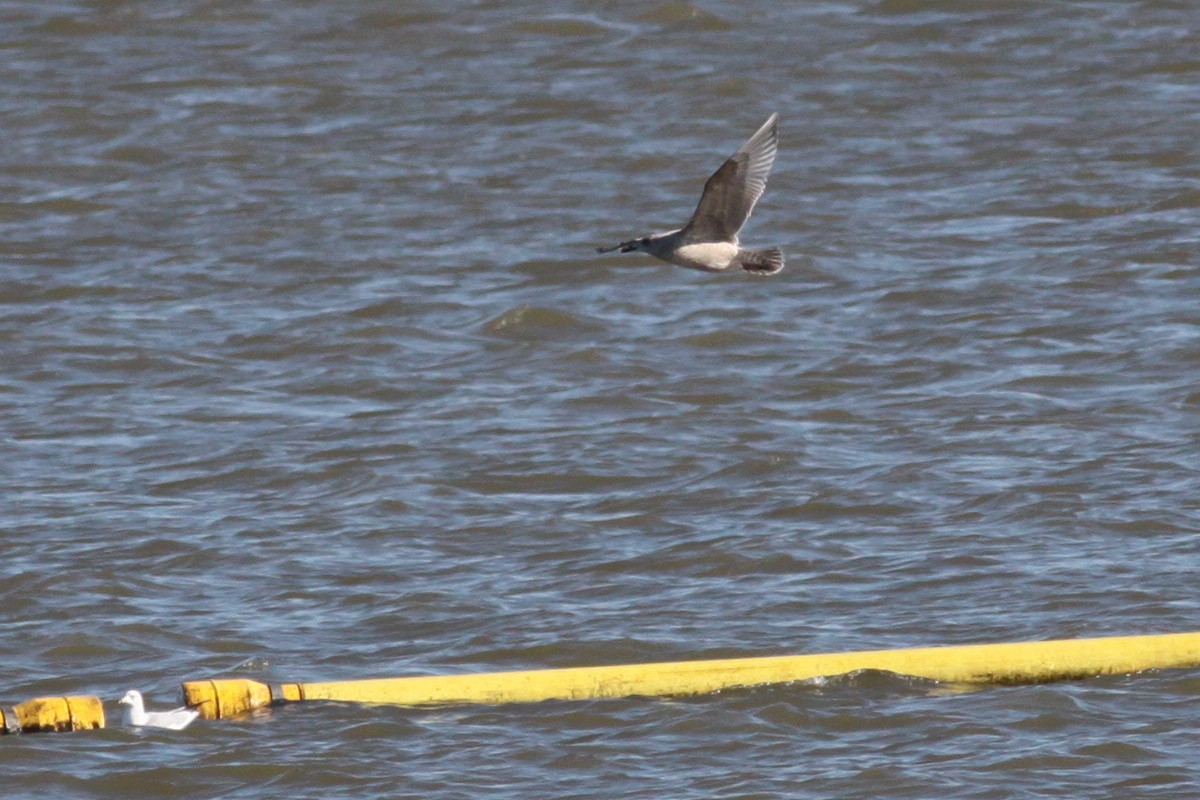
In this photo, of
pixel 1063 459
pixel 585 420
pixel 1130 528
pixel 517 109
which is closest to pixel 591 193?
pixel 517 109

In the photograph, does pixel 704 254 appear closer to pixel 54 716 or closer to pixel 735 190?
pixel 735 190

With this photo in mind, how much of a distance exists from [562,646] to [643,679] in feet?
2.27

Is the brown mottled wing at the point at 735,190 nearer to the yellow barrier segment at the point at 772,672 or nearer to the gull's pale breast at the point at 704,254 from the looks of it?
the gull's pale breast at the point at 704,254

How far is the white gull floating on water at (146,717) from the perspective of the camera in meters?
7.60

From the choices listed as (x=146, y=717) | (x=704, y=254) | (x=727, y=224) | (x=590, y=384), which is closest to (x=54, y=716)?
(x=146, y=717)


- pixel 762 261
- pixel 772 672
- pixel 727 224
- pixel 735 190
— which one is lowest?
pixel 772 672

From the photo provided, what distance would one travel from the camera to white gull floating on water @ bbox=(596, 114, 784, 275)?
8805 millimetres

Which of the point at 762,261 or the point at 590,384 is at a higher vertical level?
the point at 762,261

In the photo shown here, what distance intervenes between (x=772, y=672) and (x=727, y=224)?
74.4 inches

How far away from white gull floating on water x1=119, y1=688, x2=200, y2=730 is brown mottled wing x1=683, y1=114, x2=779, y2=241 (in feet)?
8.62

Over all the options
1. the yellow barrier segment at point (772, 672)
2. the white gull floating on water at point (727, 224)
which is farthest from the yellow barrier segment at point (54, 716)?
the white gull floating on water at point (727, 224)

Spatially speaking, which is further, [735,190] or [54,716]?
[735,190]

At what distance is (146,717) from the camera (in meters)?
7.61

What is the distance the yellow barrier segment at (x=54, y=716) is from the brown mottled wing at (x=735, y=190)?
2794 mm
